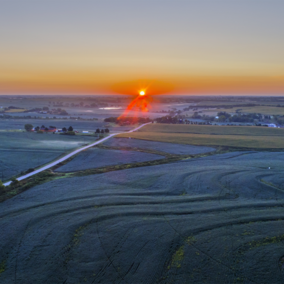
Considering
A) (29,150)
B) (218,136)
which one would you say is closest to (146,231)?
(29,150)

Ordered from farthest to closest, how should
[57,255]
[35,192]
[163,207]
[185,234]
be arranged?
[35,192], [163,207], [185,234], [57,255]

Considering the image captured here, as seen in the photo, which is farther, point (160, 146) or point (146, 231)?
point (160, 146)

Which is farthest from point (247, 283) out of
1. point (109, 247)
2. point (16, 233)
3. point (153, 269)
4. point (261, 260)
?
point (16, 233)

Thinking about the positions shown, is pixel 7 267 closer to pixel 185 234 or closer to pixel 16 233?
pixel 16 233

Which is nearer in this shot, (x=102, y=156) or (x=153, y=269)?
(x=153, y=269)

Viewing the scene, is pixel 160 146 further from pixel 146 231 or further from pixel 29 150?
pixel 146 231

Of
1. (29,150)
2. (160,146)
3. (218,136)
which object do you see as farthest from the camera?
(218,136)
